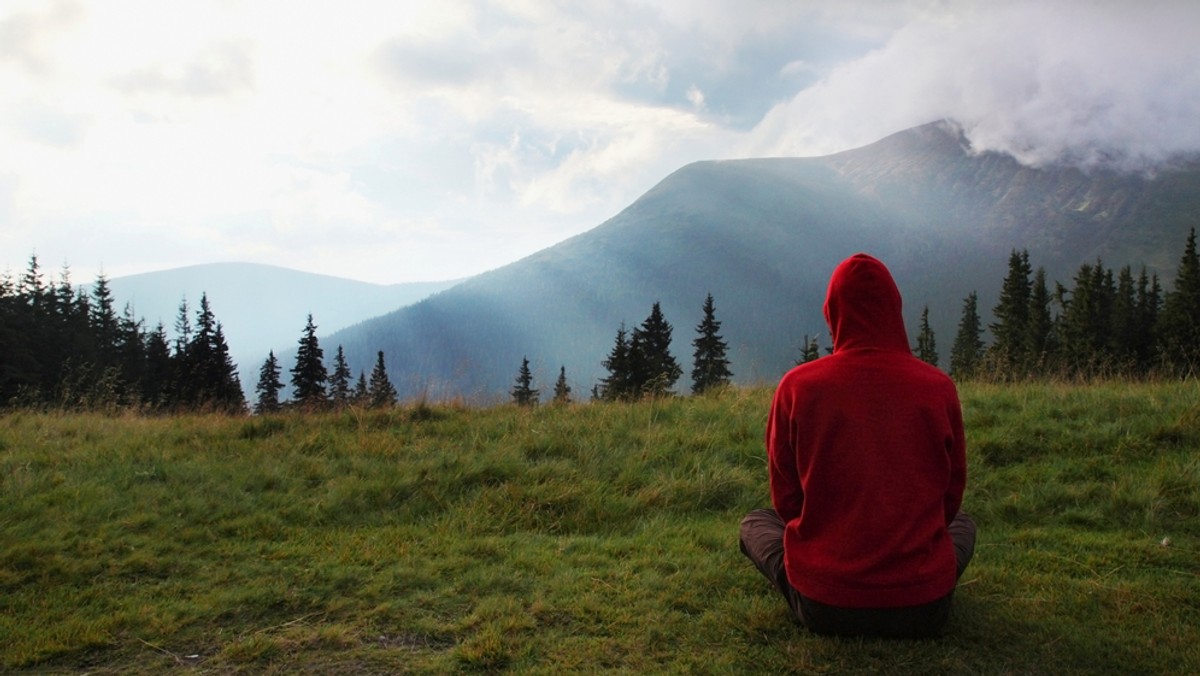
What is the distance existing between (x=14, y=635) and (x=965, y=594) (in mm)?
5780

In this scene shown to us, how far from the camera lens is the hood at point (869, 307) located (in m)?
3.38

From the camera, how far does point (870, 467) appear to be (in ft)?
10.6

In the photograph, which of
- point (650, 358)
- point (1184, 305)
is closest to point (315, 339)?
point (650, 358)

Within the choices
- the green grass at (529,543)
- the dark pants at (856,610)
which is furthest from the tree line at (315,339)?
the dark pants at (856,610)

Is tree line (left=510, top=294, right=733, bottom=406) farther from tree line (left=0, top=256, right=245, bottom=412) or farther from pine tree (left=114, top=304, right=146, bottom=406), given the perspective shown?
pine tree (left=114, top=304, right=146, bottom=406)

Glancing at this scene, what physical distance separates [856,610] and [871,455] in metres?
0.83

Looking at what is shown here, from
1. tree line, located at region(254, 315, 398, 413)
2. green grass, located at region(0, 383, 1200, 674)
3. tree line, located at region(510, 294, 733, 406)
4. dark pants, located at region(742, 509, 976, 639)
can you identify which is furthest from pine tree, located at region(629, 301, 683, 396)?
dark pants, located at region(742, 509, 976, 639)

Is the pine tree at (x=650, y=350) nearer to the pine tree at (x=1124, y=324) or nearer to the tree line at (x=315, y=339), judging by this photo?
the tree line at (x=315, y=339)

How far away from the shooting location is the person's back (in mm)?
3236

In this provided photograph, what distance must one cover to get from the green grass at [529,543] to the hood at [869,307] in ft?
5.27

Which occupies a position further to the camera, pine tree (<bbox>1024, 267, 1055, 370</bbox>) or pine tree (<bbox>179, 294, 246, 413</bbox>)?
pine tree (<bbox>1024, 267, 1055, 370</bbox>)

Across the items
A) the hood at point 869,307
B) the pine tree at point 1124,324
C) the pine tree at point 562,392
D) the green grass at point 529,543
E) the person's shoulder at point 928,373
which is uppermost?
the pine tree at point 1124,324

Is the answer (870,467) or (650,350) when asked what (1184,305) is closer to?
(650,350)

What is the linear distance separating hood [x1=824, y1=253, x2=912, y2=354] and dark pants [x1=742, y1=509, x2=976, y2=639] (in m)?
1.31
